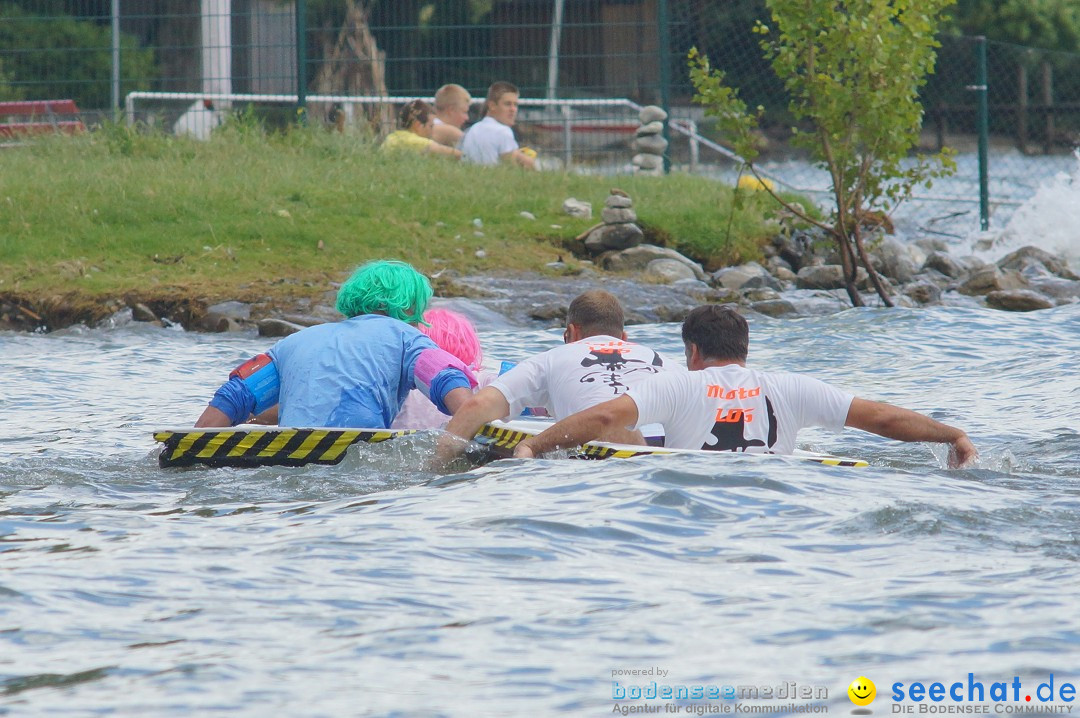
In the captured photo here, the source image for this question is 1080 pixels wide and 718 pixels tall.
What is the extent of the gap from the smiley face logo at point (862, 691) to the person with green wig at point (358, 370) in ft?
10.5

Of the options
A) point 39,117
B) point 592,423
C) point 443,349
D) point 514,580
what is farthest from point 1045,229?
point 514,580

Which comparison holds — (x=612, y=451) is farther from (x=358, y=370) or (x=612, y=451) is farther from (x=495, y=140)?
(x=495, y=140)

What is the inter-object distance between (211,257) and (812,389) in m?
8.68

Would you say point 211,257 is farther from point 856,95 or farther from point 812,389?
point 812,389

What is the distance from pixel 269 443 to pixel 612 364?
1.67 m

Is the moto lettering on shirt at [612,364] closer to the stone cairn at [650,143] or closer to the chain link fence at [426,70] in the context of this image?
the chain link fence at [426,70]

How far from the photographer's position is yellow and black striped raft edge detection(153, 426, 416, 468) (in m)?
6.72

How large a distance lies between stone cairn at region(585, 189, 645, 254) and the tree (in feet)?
5.96

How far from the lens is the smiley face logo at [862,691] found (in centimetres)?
373

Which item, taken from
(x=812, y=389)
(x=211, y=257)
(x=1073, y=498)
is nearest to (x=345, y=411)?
(x=812, y=389)

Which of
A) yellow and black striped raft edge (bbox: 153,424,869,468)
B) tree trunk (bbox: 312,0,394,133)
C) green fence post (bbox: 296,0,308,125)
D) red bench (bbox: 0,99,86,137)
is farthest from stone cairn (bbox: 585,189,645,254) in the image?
yellow and black striped raft edge (bbox: 153,424,869,468)

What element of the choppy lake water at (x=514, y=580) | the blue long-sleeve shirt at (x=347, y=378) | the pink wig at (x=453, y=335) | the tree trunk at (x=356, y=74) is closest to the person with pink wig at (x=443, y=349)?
the pink wig at (x=453, y=335)

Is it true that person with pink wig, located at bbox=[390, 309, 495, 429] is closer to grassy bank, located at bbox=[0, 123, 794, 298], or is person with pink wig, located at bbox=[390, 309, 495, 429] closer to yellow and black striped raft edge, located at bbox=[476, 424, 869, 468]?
yellow and black striped raft edge, located at bbox=[476, 424, 869, 468]

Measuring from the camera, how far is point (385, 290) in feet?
23.8
